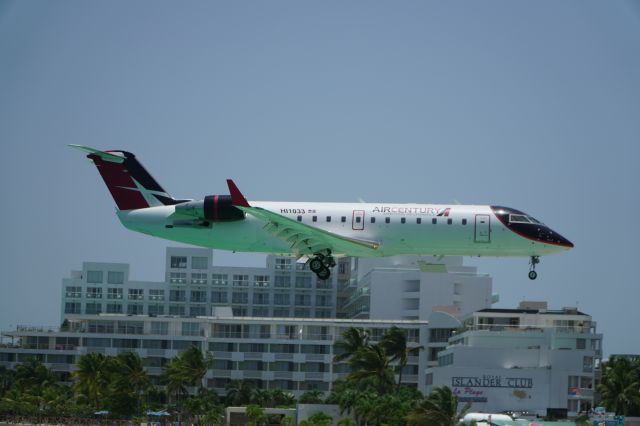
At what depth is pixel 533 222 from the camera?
190 ft

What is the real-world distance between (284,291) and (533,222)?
113m

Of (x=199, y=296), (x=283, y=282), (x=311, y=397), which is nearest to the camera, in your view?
(x=311, y=397)

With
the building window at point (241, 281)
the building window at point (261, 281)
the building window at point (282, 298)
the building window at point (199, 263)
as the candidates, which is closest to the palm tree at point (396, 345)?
the building window at point (282, 298)

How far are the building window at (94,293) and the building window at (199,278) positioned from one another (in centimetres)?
1345

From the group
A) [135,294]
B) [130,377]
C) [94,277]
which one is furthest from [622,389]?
[94,277]

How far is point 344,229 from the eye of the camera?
191 feet

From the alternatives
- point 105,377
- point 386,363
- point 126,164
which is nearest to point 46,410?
point 105,377

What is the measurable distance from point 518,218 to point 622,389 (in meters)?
48.8

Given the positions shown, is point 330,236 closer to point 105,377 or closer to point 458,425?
point 458,425

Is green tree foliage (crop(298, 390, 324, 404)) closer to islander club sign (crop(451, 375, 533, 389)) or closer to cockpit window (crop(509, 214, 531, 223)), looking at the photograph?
islander club sign (crop(451, 375, 533, 389))

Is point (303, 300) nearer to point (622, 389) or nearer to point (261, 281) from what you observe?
point (261, 281)

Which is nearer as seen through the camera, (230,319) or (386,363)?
(386,363)

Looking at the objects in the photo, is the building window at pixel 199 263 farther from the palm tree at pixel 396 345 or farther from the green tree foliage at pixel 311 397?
the palm tree at pixel 396 345

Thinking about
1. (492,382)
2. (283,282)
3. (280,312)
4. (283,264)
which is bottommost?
(492,382)
